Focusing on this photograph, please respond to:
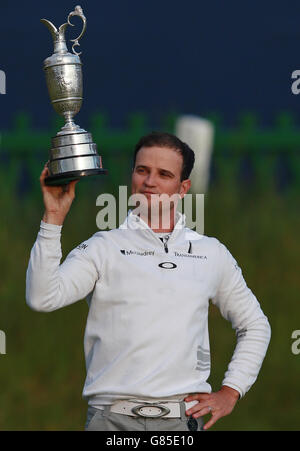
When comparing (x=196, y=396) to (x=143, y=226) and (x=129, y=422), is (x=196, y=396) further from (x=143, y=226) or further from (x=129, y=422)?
(x=143, y=226)

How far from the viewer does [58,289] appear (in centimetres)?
425

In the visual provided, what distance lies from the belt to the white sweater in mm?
35

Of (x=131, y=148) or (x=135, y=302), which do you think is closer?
(x=135, y=302)

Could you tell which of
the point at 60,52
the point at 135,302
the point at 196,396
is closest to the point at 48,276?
the point at 135,302

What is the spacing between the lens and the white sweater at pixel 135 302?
4258 mm

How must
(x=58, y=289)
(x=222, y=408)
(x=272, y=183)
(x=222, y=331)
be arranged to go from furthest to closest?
(x=272, y=183) < (x=222, y=331) < (x=222, y=408) < (x=58, y=289)

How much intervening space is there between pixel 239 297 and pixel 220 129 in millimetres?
4683

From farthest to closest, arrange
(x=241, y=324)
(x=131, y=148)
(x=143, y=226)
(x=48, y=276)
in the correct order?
(x=131, y=148)
(x=241, y=324)
(x=143, y=226)
(x=48, y=276)

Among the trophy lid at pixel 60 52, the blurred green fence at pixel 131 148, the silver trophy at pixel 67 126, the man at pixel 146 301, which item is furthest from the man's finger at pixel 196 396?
the blurred green fence at pixel 131 148

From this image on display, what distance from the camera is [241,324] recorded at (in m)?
4.71

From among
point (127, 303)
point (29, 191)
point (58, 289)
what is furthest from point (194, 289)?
point (29, 191)

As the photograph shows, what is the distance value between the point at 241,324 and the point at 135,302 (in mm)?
624

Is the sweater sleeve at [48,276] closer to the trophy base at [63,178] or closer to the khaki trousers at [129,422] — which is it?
the trophy base at [63,178]

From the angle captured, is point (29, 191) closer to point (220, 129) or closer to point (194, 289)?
point (220, 129)
